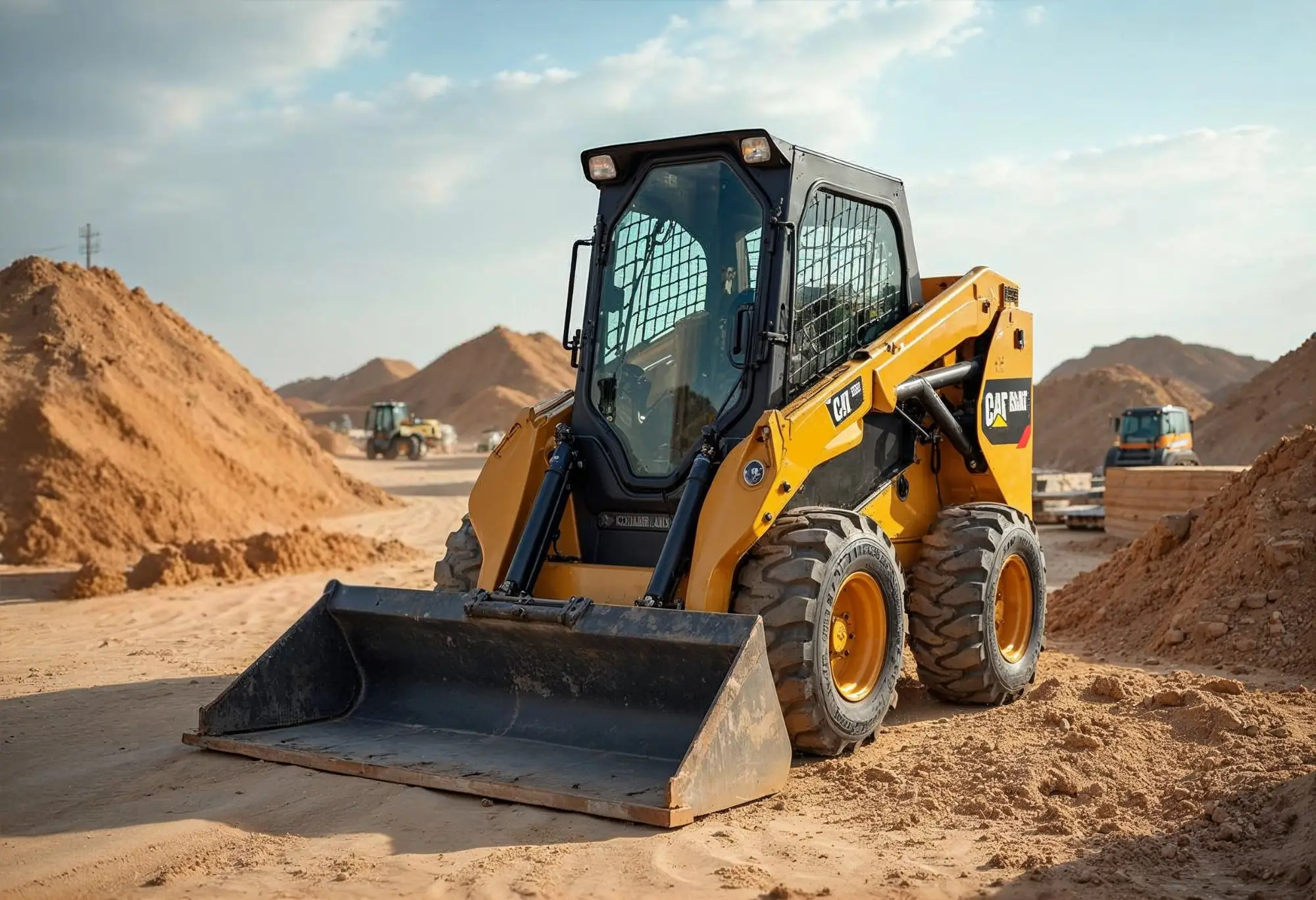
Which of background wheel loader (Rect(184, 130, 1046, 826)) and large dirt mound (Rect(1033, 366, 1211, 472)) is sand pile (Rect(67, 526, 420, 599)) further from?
large dirt mound (Rect(1033, 366, 1211, 472))

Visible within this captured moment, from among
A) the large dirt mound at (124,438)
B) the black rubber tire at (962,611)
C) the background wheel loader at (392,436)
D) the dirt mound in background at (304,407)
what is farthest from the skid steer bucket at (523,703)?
the dirt mound in background at (304,407)

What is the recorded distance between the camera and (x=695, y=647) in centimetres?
510

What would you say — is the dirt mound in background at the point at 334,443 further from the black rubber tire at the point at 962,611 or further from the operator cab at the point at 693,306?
the black rubber tire at the point at 962,611

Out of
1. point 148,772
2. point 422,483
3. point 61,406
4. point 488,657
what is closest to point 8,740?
point 148,772

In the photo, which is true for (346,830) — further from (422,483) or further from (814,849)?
(422,483)

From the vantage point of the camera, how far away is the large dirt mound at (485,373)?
290 ft

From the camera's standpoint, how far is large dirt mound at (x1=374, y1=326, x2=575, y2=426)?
3474 inches

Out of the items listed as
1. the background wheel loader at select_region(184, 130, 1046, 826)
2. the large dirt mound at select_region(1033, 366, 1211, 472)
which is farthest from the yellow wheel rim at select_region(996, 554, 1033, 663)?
the large dirt mound at select_region(1033, 366, 1211, 472)

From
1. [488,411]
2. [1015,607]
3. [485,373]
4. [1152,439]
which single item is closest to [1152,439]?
[1152,439]

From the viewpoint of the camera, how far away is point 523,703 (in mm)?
5793

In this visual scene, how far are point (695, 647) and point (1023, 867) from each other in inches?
59.0

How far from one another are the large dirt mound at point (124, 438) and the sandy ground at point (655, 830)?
8.36 m

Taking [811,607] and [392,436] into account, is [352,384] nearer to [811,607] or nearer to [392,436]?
[392,436]

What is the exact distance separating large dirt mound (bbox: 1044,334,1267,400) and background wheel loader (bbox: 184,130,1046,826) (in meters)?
76.0
